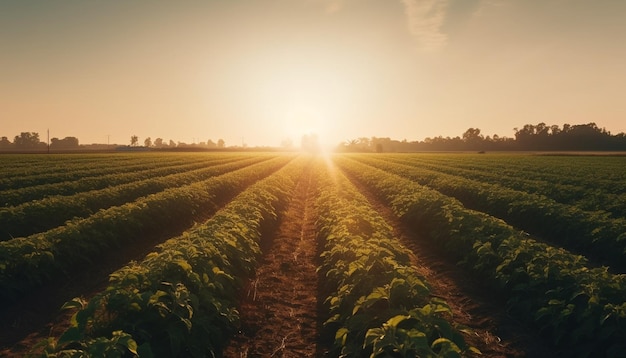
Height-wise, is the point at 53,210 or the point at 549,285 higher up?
the point at 53,210

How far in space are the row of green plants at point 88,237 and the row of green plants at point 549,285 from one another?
10.4 metres

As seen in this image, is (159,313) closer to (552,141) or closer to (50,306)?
(50,306)

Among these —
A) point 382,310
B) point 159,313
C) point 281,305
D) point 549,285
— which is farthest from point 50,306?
point 549,285

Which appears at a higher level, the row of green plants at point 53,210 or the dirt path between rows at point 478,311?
the row of green plants at point 53,210

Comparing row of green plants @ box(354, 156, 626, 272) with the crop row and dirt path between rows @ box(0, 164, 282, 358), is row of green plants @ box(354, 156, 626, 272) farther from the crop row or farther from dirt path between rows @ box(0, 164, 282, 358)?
the crop row

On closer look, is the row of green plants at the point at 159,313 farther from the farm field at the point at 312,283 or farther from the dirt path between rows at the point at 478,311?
the dirt path between rows at the point at 478,311

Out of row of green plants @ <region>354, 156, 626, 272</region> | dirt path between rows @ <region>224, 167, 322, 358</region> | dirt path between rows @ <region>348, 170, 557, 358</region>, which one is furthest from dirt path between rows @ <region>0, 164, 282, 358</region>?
row of green plants @ <region>354, 156, 626, 272</region>

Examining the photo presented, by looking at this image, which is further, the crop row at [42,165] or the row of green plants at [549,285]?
→ the crop row at [42,165]

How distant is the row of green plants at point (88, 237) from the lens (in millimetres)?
8727

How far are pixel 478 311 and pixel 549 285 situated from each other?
148 centimetres

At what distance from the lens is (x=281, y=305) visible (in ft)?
27.3

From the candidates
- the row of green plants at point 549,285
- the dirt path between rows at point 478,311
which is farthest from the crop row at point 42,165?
the row of green plants at point 549,285

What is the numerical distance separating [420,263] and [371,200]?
12.3 m

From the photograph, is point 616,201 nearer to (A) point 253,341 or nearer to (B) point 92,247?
(A) point 253,341
